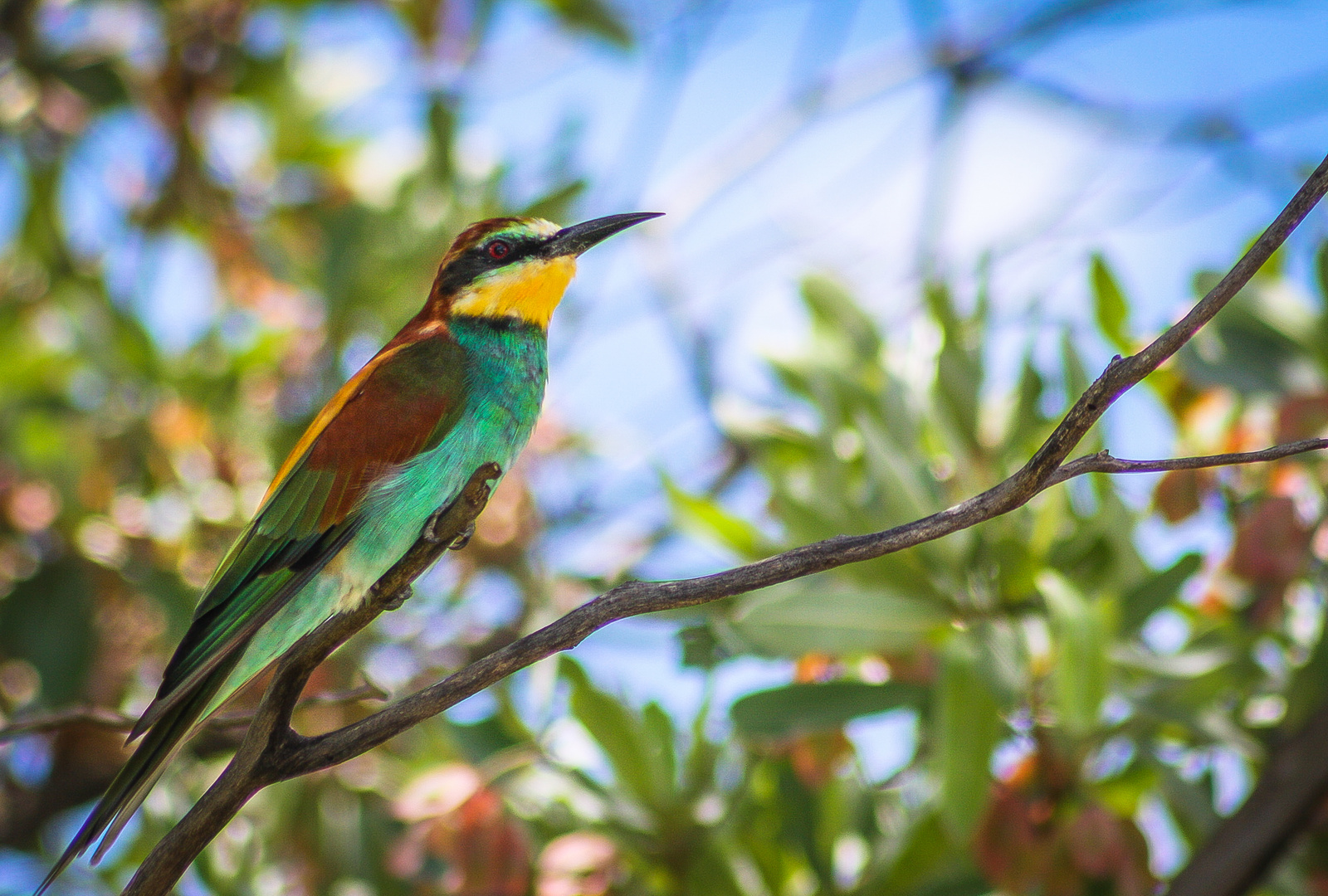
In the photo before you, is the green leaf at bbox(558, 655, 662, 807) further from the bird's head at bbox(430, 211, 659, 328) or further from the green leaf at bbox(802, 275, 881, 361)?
the green leaf at bbox(802, 275, 881, 361)

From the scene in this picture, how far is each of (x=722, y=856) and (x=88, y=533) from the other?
2270mm

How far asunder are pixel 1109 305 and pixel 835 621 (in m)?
1.12

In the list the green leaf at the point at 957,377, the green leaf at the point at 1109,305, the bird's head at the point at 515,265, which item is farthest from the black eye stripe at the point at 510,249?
the green leaf at the point at 1109,305

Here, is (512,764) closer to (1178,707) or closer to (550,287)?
(550,287)

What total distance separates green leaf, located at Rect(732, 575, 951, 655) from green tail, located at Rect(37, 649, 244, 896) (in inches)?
41.5

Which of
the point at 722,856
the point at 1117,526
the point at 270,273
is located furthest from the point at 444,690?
the point at 270,273

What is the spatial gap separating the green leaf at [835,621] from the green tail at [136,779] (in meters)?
1.05

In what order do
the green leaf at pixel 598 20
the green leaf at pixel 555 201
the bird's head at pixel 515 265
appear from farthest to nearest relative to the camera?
1. the green leaf at pixel 598 20
2. the green leaf at pixel 555 201
3. the bird's head at pixel 515 265

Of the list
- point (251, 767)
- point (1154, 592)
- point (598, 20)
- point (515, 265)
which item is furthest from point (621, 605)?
point (598, 20)

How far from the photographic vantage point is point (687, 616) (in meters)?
2.86

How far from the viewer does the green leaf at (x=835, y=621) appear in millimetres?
2424

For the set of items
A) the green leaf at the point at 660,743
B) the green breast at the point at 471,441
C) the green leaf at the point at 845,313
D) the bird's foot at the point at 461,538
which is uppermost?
the green breast at the point at 471,441

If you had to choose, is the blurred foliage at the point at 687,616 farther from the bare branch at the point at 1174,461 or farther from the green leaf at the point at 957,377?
the bare branch at the point at 1174,461

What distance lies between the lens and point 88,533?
371 cm
